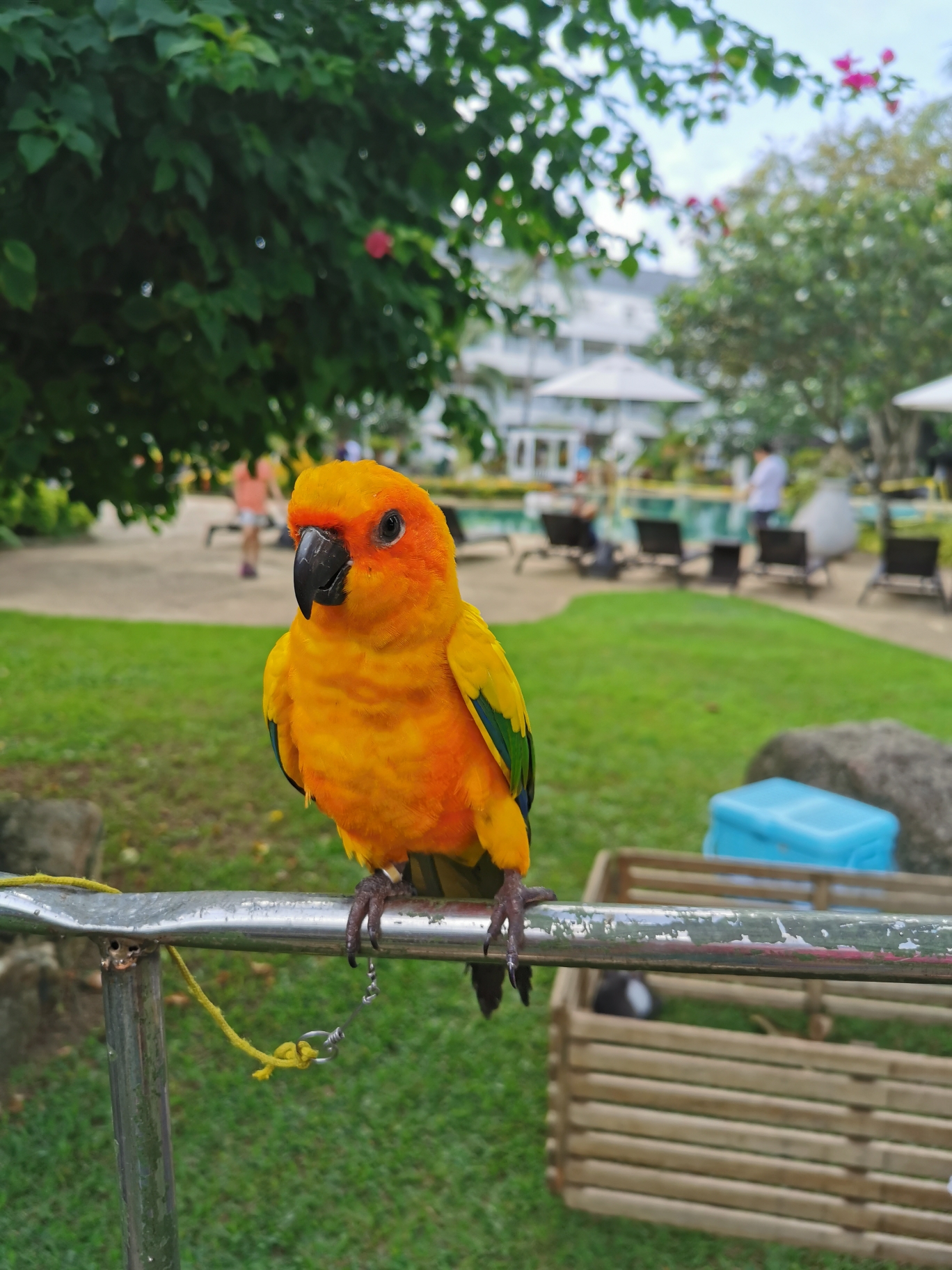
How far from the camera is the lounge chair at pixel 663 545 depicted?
13273mm

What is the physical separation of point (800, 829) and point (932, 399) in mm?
9383

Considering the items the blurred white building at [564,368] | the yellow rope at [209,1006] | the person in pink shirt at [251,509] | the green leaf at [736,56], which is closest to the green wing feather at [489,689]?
the yellow rope at [209,1006]

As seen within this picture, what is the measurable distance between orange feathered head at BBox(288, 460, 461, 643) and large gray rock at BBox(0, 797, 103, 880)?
2.61m

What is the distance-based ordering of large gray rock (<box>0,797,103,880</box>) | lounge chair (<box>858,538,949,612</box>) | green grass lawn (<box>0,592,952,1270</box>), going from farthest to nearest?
lounge chair (<box>858,538,949,612</box>)
large gray rock (<box>0,797,103,880</box>)
green grass lawn (<box>0,592,952,1270</box>)

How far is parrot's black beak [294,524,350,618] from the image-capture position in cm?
127

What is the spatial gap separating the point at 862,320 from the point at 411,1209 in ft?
50.9

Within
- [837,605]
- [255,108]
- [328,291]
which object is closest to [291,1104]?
[328,291]

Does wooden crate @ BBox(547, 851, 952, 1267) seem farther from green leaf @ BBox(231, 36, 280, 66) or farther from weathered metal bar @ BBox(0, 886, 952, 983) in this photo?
green leaf @ BBox(231, 36, 280, 66)

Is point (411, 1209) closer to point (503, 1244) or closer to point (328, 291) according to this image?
point (503, 1244)

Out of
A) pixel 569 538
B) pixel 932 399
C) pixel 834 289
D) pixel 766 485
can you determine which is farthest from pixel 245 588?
pixel 834 289

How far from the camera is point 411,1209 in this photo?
2760mm

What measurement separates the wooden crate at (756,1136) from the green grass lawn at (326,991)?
124mm

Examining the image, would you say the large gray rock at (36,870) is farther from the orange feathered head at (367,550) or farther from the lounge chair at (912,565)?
the lounge chair at (912,565)

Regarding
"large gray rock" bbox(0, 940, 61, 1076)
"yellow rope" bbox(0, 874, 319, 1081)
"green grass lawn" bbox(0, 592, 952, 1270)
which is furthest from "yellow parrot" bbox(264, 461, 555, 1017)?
"large gray rock" bbox(0, 940, 61, 1076)
